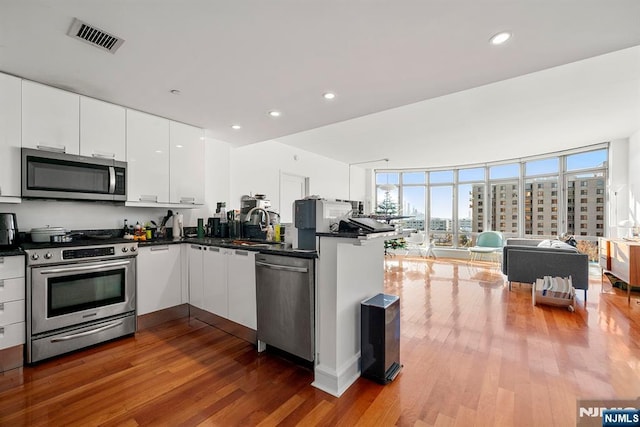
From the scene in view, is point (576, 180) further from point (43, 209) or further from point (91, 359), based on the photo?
point (43, 209)

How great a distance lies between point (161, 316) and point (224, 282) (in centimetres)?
97

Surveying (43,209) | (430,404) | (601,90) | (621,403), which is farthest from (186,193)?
(601,90)

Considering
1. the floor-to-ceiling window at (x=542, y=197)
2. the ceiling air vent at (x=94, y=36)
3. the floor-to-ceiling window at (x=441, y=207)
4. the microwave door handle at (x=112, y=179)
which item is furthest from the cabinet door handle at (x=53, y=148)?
the floor-to-ceiling window at (x=542, y=197)

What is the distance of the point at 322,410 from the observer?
171cm

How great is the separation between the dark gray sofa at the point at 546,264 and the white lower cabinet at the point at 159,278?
4844mm

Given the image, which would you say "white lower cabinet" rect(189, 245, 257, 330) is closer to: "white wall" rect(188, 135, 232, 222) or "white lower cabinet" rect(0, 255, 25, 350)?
"white wall" rect(188, 135, 232, 222)

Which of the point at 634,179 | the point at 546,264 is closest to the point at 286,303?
the point at 546,264

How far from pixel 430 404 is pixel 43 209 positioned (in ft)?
12.6

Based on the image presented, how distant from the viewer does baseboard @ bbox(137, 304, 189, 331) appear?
2.93 m

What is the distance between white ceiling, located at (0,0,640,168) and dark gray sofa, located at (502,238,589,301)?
6.67ft

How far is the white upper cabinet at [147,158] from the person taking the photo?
305 centimetres

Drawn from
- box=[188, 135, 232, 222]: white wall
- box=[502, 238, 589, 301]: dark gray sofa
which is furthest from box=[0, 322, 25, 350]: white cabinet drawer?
box=[502, 238, 589, 301]: dark gray sofa

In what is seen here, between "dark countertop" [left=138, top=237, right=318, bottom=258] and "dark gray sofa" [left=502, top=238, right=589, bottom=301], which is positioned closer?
"dark countertop" [left=138, top=237, right=318, bottom=258]

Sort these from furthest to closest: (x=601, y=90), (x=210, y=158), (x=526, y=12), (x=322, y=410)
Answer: (x=210, y=158)
(x=601, y=90)
(x=322, y=410)
(x=526, y=12)
